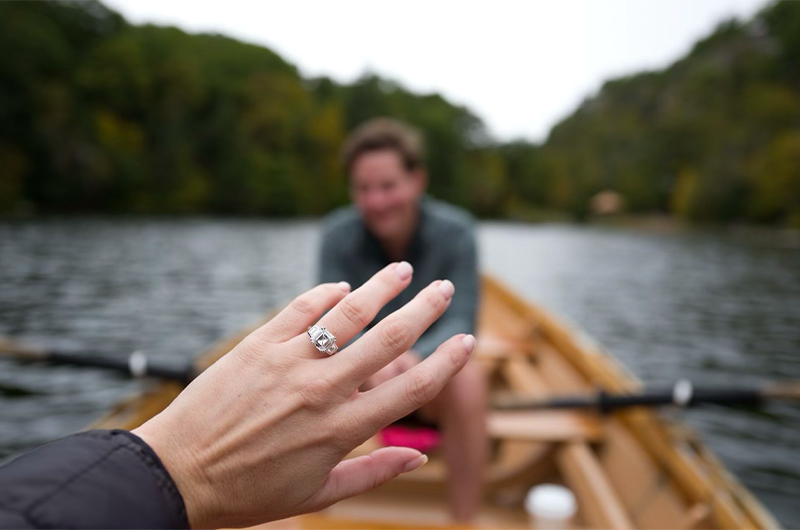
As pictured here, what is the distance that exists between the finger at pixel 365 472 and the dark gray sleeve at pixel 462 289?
95 centimetres

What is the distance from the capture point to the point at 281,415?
60cm

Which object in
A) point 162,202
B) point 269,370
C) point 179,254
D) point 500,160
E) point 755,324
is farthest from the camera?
point 500,160

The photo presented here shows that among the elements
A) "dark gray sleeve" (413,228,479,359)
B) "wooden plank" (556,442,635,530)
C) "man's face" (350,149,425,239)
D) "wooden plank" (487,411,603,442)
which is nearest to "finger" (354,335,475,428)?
"dark gray sleeve" (413,228,479,359)

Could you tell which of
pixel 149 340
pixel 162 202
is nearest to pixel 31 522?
pixel 149 340

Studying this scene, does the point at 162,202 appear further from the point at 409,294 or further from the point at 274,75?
the point at 409,294

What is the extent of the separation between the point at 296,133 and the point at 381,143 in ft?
85.7

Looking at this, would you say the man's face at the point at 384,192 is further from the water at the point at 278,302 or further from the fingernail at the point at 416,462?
the water at the point at 278,302

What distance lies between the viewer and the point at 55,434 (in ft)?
14.3

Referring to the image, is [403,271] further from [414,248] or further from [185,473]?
[414,248]

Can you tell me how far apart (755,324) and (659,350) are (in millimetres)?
3775

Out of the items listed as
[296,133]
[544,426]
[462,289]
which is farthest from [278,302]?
[296,133]

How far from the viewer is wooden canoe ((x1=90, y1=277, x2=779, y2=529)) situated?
78.7 inches

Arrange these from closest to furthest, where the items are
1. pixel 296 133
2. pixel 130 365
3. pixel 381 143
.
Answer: pixel 381 143 < pixel 130 365 < pixel 296 133

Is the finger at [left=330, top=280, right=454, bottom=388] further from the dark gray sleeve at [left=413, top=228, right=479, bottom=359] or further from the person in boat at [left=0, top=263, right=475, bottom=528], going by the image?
the dark gray sleeve at [left=413, top=228, right=479, bottom=359]
